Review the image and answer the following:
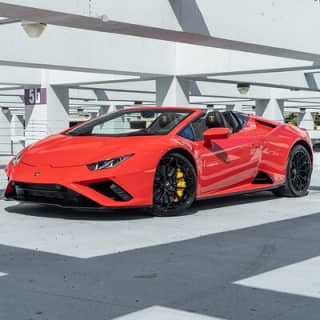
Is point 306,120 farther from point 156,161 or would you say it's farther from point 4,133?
point 156,161

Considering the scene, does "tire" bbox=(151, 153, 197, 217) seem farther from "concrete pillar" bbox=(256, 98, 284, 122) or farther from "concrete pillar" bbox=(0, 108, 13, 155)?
"concrete pillar" bbox=(0, 108, 13, 155)

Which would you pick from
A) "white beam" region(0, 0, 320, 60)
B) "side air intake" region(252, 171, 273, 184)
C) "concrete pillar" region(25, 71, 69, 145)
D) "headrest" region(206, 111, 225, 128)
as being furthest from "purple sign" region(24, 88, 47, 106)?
"headrest" region(206, 111, 225, 128)

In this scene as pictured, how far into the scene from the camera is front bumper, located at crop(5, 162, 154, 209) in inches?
254

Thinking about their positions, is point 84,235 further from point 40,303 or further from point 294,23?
point 294,23

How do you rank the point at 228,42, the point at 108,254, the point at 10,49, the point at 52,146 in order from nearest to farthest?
the point at 108,254 < the point at 52,146 < the point at 228,42 < the point at 10,49

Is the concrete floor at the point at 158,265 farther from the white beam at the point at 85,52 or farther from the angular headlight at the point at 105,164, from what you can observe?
the white beam at the point at 85,52

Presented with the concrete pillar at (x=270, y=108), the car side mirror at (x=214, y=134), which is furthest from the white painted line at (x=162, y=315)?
the concrete pillar at (x=270, y=108)

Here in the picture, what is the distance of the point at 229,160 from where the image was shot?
7.68 metres

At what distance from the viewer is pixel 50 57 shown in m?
16.4

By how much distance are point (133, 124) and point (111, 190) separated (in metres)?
1.20

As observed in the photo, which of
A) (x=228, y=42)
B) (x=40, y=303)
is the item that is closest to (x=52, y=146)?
(x=40, y=303)

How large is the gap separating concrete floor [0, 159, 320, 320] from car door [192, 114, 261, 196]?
0.39 meters

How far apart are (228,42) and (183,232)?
6.12m

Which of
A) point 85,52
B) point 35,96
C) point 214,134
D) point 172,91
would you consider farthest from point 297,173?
point 35,96
